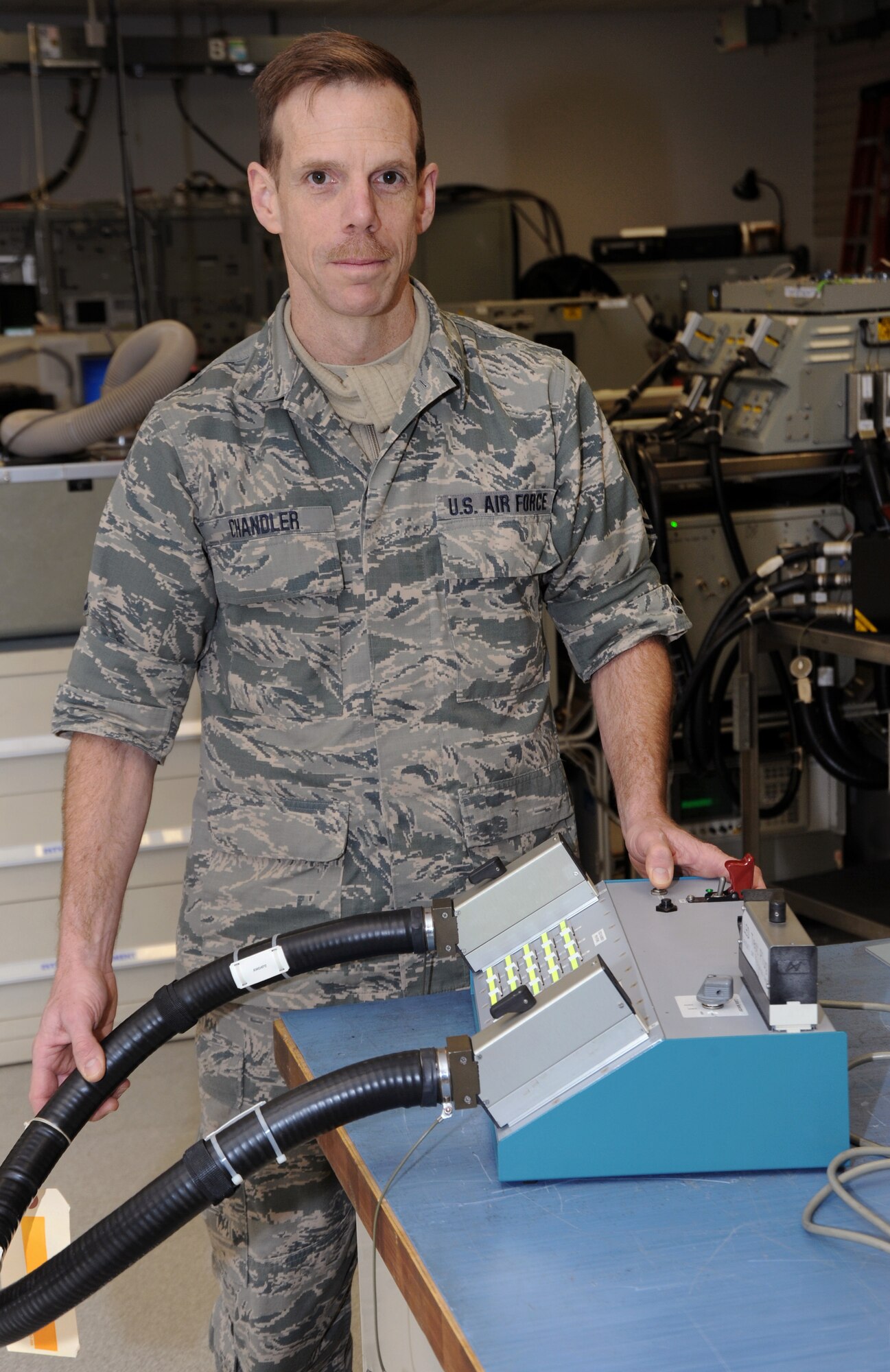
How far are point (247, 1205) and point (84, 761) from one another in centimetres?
51

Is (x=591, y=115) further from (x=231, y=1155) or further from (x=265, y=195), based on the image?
(x=231, y=1155)

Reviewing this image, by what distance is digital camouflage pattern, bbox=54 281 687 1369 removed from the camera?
4.77 feet

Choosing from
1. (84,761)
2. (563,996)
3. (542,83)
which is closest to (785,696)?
(84,761)

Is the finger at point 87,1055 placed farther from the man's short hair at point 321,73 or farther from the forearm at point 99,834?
the man's short hair at point 321,73

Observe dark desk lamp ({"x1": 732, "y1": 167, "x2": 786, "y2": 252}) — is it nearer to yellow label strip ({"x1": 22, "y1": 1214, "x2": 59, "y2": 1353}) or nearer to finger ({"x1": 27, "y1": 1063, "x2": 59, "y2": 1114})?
finger ({"x1": 27, "y1": 1063, "x2": 59, "y2": 1114})

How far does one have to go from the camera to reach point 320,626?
58.1 inches

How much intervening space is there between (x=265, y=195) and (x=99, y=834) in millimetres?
712

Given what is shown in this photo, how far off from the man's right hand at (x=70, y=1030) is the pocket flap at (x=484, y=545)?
1.87ft

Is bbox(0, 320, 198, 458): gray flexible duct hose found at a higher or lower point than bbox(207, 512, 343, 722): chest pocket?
higher

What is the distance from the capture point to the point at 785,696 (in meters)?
3.43

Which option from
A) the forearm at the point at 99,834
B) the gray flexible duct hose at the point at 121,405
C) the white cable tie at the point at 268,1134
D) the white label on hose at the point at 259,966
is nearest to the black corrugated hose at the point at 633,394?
the gray flexible duct hose at the point at 121,405

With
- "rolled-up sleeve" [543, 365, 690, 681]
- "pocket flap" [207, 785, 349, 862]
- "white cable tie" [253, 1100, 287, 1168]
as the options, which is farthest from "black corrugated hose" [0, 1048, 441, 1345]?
"rolled-up sleeve" [543, 365, 690, 681]

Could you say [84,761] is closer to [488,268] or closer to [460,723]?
[460,723]

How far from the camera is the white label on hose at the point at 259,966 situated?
4.04 feet
